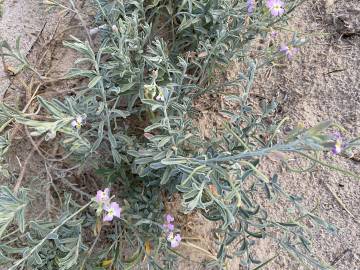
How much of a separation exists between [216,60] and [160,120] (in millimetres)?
431

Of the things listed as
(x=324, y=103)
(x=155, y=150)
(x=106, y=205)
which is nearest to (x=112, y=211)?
(x=106, y=205)

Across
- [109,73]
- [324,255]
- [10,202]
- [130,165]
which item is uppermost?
[109,73]

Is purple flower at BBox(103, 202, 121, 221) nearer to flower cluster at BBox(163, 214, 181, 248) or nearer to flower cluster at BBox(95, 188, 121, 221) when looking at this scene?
flower cluster at BBox(95, 188, 121, 221)

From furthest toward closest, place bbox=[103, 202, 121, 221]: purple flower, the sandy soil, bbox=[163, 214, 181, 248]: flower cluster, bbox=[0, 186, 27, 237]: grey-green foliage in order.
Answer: the sandy soil < bbox=[163, 214, 181, 248]: flower cluster < bbox=[103, 202, 121, 221]: purple flower < bbox=[0, 186, 27, 237]: grey-green foliage

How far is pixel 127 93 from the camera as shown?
2.00m

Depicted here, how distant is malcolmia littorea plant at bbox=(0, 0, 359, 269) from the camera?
5.65 ft

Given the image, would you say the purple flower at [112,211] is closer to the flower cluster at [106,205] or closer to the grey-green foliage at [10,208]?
the flower cluster at [106,205]

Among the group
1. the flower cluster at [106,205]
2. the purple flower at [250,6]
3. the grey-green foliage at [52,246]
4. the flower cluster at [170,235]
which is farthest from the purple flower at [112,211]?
the purple flower at [250,6]

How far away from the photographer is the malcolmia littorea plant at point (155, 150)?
1724 mm

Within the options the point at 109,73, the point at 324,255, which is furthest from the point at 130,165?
the point at 324,255

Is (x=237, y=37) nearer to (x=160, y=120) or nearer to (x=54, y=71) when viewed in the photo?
(x=160, y=120)

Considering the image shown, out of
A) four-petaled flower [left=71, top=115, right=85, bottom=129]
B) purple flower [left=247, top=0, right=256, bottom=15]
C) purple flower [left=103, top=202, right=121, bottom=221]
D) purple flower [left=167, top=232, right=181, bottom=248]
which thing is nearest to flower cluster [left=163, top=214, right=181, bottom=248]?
purple flower [left=167, top=232, right=181, bottom=248]

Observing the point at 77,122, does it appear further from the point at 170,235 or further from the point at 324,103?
the point at 324,103

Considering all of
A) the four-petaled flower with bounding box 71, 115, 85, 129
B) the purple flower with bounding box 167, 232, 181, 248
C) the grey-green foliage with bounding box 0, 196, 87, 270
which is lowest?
the purple flower with bounding box 167, 232, 181, 248
